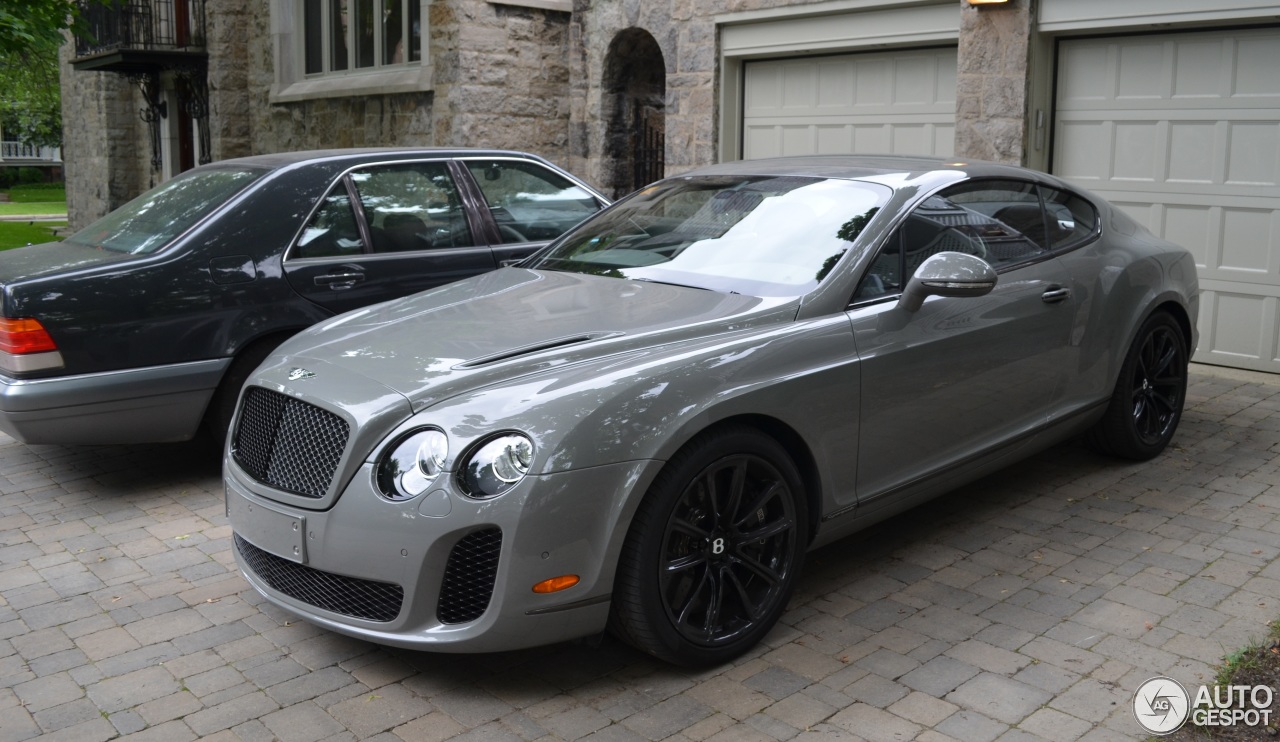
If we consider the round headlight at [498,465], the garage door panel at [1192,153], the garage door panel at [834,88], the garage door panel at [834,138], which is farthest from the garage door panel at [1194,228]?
the round headlight at [498,465]

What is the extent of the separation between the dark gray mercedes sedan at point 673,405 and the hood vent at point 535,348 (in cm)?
1

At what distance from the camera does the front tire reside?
3.60 meters

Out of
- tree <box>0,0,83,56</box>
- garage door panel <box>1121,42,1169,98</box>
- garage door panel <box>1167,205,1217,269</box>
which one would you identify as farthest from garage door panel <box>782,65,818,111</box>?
tree <box>0,0,83,56</box>

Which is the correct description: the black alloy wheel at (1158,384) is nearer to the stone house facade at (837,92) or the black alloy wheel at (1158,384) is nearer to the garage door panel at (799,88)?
the stone house facade at (837,92)

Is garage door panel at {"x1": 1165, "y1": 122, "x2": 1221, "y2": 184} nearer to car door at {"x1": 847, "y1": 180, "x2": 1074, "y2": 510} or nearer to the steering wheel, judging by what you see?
car door at {"x1": 847, "y1": 180, "x2": 1074, "y2": 510}

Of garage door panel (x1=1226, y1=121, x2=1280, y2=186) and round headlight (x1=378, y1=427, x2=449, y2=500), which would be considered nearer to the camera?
round headlight (x1=378, y1=427, x2=449, y2=500)

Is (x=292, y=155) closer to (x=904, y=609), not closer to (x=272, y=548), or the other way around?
(x=272, y=548)

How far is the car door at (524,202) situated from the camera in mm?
6887

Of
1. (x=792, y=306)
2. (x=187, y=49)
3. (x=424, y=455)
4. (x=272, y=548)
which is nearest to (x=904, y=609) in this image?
(x=792, y=306)

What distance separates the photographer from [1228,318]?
8.47m

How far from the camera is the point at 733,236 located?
473 cm

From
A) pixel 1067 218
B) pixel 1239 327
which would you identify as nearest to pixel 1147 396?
pixel 1067 218

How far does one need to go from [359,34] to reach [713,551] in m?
13.1

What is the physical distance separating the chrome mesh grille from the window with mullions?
1067cm
